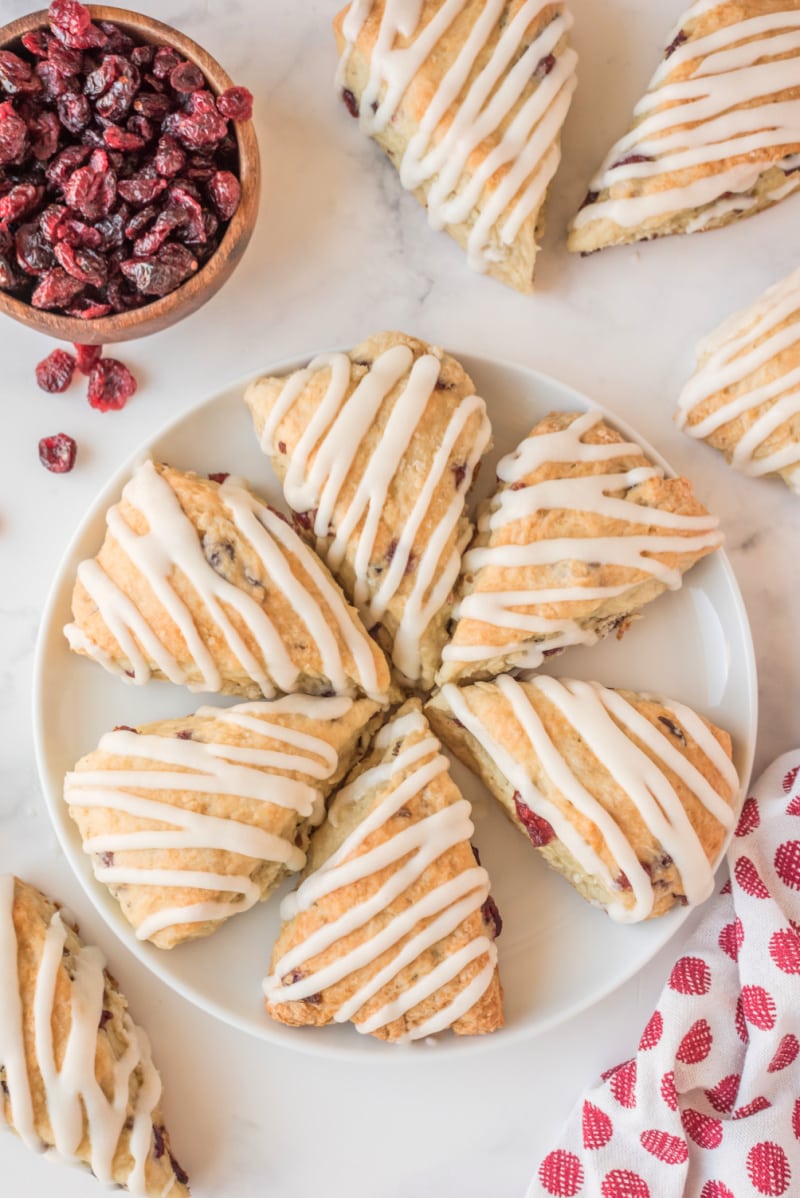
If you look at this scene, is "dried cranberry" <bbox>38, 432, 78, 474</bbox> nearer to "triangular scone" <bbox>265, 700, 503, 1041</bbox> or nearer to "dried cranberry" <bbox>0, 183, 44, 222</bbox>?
"dried cranberry" <bbox>0, 183, 44, 222</bbox>

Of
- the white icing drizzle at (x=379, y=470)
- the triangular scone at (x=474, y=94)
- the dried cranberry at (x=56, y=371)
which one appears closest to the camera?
the white icing drizzle at (x=379, y=470)

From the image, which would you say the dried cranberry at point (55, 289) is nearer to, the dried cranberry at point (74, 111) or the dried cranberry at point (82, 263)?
the dried cranberry at point (82, 263)

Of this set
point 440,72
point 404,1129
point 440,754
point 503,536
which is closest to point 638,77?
point 440,72

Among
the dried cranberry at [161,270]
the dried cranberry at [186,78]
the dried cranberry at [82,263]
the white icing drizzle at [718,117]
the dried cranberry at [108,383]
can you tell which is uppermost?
the white icing drizzle at [718,117]

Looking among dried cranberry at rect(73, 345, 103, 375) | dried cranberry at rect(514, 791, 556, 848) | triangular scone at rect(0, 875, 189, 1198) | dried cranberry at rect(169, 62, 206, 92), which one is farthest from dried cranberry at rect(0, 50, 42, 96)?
dried cranberry at rect(514, 791, 556, 848)

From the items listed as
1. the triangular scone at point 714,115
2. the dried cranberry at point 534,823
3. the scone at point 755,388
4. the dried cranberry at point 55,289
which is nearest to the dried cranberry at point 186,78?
the dried cranberry at point 55,289

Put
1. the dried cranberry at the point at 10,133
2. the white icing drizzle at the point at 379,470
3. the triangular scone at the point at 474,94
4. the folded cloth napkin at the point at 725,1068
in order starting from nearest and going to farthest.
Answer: the dried cranberry at the point at 10,133
the white icing drizzle at the point at 379,470
the triangular scone at the point at 474,94
the folded cloth napkin at the point at 725,1068
